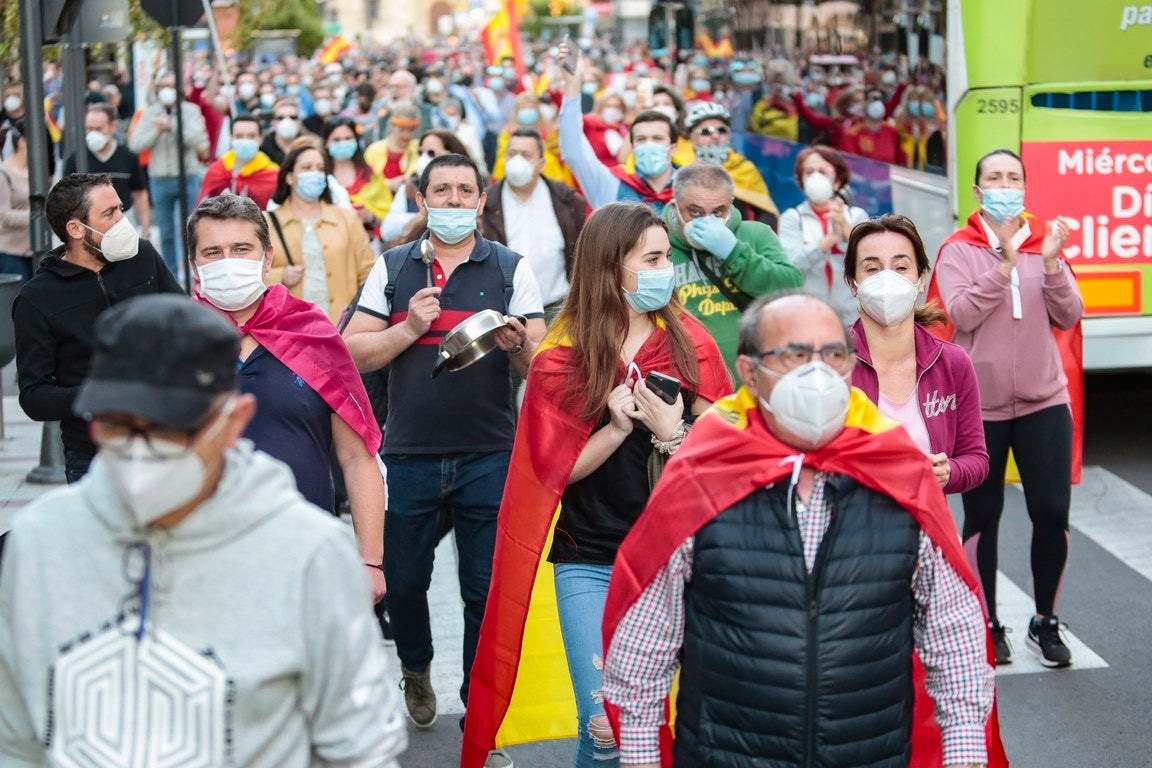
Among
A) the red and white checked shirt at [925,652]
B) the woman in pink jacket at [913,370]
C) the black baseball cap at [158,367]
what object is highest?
the black baseball cap at [158,367]

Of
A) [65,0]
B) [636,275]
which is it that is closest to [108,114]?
[65,0]

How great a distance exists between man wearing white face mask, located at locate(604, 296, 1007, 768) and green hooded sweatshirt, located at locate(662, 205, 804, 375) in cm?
265

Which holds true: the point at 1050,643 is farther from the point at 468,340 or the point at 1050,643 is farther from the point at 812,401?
the point at 812,401

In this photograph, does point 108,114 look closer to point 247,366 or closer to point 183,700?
point 247,366

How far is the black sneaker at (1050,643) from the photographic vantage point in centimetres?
641

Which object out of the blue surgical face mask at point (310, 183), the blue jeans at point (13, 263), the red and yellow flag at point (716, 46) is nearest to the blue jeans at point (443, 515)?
the blue surgical face mask at point (310, 183)

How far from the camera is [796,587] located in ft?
10.2

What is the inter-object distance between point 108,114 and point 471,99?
329 inches

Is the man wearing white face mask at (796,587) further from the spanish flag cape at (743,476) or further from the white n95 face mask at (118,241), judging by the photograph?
the white n95 face mask at (118,241)

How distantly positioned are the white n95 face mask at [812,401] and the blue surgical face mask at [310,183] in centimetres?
533

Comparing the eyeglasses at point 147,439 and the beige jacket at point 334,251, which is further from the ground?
the eyeglasses at point 147,439

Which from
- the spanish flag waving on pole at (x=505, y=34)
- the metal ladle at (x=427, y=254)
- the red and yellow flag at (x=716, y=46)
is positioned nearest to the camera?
the metal ladle at (x=427, y=254)

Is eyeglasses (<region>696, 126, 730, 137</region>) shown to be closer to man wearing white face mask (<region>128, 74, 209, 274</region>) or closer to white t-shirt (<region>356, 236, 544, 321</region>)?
white t-shirt (<region>356, 236, 544, 321</region>)

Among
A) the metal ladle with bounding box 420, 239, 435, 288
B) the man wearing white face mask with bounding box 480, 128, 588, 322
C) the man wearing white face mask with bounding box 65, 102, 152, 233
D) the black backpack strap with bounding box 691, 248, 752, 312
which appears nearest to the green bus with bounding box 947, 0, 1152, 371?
the man wearing white face mask with bounding box 480, 128, 588, 322
